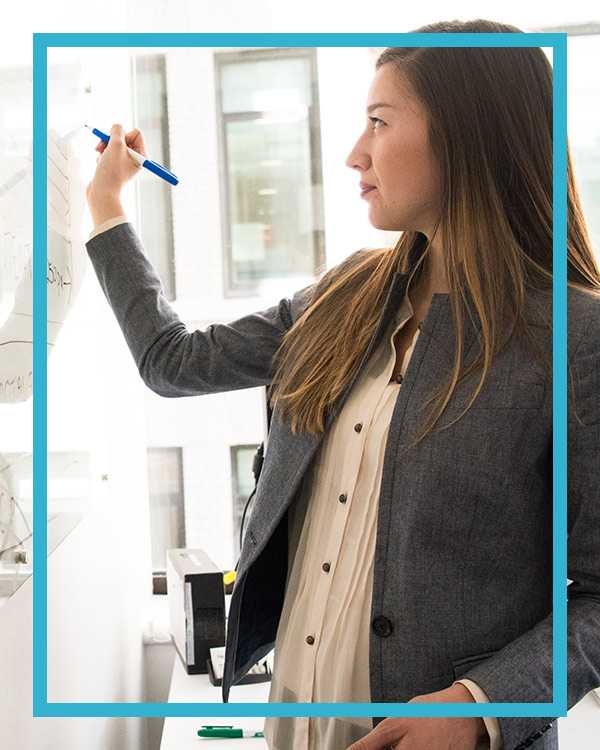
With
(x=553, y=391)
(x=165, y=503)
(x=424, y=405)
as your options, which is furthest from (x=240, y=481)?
(x=553, y=391)

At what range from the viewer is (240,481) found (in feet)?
2.68

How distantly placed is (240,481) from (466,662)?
0.24 m

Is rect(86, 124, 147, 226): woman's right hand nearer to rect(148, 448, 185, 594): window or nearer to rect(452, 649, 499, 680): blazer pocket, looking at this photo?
rect(148, 448, 185, 594): window

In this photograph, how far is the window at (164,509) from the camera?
813 mm

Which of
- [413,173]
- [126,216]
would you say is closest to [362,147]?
[413,173]

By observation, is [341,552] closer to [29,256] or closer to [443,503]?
[443,503]

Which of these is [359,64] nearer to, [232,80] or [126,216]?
[232,80]

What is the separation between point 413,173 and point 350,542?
0.31 meters

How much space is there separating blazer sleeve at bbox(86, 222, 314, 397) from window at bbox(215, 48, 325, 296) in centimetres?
4

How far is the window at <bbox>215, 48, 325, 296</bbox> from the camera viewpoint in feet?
2.61

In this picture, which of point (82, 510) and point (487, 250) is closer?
point (487, 250)

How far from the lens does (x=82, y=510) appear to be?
896mm

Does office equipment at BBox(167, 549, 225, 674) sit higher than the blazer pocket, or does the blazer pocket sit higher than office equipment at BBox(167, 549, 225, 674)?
office equipment at BBox(167, 549, 225, 674)

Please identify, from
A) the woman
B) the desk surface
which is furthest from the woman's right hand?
the desk surface
